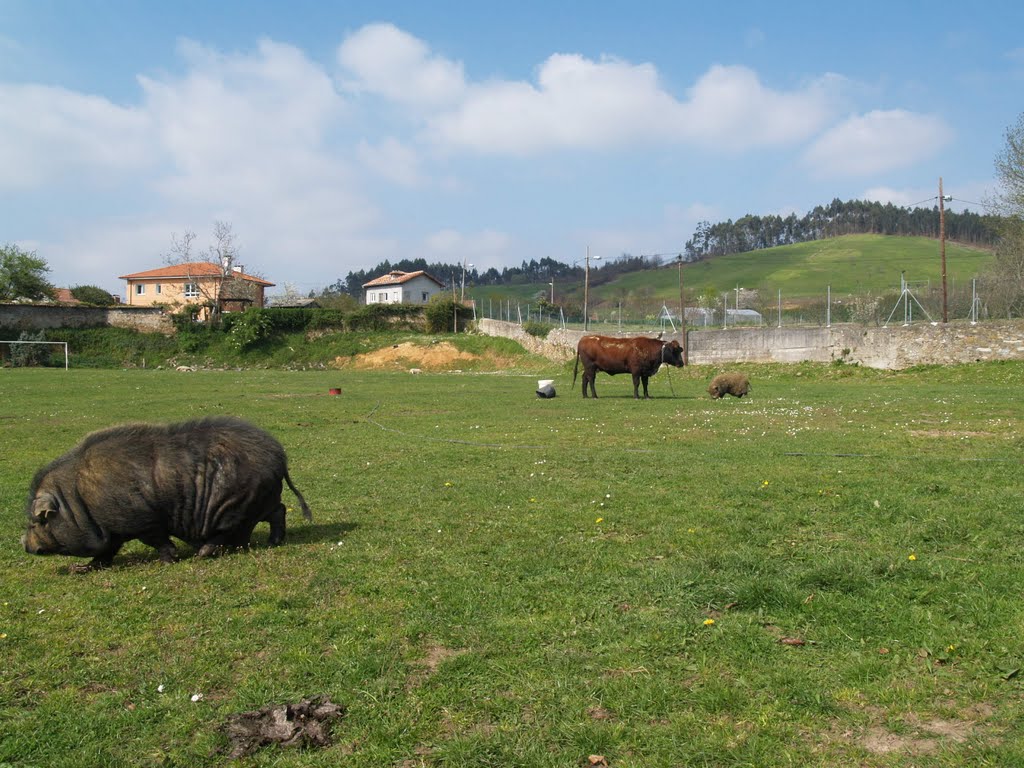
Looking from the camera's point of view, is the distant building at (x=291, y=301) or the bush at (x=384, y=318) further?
the distant building at (x=291, y=301)

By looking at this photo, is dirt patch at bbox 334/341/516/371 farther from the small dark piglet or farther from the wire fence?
the small dark piglet

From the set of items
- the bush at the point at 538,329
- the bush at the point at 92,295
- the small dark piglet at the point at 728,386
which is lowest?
the small dark piglet at the point at 728,386

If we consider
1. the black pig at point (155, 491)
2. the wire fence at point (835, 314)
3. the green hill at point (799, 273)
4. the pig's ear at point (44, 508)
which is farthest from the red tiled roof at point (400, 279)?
the pig's ear at point (44, 508)

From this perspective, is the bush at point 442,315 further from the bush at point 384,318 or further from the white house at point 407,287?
the white house at point 407,287

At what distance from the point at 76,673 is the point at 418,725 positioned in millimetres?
2295

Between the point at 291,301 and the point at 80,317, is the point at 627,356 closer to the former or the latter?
the point at 80,317

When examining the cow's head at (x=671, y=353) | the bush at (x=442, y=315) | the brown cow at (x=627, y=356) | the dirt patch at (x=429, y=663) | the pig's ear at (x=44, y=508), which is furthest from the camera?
the bush at (x=442, y=315)

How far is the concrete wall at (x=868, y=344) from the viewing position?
3247cm

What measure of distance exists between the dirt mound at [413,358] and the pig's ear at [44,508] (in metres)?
50.5

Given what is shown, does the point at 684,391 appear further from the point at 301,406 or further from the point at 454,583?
the point at 454,583

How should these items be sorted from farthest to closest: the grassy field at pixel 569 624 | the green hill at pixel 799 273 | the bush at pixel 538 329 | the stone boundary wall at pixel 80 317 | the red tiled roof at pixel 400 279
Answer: the red tiled roof at pixel 400 279 → the green hill at pixel 799 273 → the stone boundary wall at pixel 80 317 → the bush at pixel 538 329 → the grassy field at pixel 569 624

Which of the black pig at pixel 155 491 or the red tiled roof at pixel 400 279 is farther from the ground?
the red tiled roof at pixel 400 279

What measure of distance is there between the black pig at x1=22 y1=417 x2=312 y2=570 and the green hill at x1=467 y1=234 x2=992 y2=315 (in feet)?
285

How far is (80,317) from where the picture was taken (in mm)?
66188
